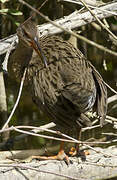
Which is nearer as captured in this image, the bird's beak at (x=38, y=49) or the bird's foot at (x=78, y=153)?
the bird's beak at (x=38, y=49)

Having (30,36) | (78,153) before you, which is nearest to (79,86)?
(30,36)

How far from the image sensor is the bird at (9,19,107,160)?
9.82 ft

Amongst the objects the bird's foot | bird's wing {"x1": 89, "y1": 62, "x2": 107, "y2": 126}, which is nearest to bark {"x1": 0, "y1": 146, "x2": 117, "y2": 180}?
the bird's foot

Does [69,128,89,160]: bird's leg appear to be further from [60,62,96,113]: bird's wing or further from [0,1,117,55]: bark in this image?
[0,1,117,55]: bark

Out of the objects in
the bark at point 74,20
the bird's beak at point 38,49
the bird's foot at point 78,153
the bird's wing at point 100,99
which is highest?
the bark at point 74,20

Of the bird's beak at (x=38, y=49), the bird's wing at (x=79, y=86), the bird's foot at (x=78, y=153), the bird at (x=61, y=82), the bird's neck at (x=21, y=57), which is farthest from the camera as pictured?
the bird's neck at (x=21, y=57)

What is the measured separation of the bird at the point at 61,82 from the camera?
2.99 metres

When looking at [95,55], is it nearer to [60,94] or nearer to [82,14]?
[82,14]

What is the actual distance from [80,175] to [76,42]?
2.00m

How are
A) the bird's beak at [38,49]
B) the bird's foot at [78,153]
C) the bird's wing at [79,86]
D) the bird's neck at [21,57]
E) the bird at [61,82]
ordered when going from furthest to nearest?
the bird's neck at [21,57], the bird's foot at [78,153], the bird's beak at [38,49], the bird at [61,82], the bird's wing at [79,86]

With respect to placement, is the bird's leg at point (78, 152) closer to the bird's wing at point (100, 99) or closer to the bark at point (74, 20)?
the bird's wing at point (100, 99)

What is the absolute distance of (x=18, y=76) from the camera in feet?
11.9

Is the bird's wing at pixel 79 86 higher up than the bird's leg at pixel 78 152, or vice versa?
the bird's wing at pixel 79 86


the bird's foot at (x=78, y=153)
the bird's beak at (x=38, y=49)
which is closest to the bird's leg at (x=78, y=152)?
the bird's foot at (x=78, y=153)
